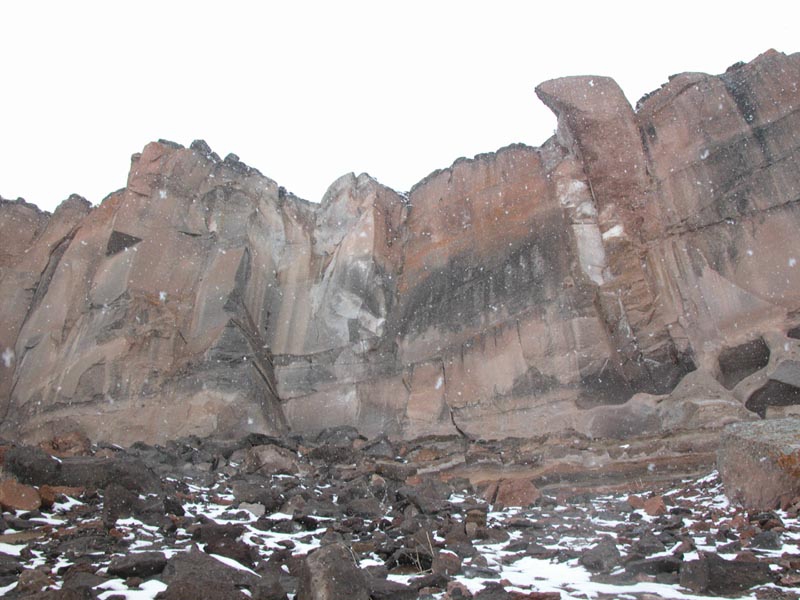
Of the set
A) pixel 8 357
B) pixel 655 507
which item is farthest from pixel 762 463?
pixel 8 357

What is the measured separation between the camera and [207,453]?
8953 millimetres

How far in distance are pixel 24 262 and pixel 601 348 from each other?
13767 mm

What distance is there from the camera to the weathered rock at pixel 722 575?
3438 millimetres

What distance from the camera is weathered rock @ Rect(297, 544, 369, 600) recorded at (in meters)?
3.24

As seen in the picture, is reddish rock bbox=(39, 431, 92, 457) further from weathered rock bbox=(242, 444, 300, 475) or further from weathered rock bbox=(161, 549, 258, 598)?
weathered rock bbox=(161, 549, 258, 598)

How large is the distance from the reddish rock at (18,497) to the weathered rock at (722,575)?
4.68 meters

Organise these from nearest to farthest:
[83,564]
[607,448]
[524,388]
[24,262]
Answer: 1. [83,564]
2. [607,448]
3. [524,388]
4. [24,262]

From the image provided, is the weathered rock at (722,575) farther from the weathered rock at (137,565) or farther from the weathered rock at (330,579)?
the weathered rock at (137,565)

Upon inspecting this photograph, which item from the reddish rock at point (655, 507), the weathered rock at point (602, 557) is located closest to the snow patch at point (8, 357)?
the reddish rock at point (655, 507)

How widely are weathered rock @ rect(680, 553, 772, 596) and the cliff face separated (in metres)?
5.50

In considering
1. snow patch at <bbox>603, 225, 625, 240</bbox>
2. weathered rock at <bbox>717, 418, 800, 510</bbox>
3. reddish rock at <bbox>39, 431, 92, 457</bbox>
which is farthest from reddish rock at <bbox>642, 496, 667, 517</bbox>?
reddish rock at <bbox>39, 431, 92, 457</bbox>

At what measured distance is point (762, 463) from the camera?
5148mm

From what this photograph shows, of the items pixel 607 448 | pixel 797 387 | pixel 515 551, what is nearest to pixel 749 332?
pixel 797 387

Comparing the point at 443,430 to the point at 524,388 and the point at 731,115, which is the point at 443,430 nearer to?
the point at 524,388
